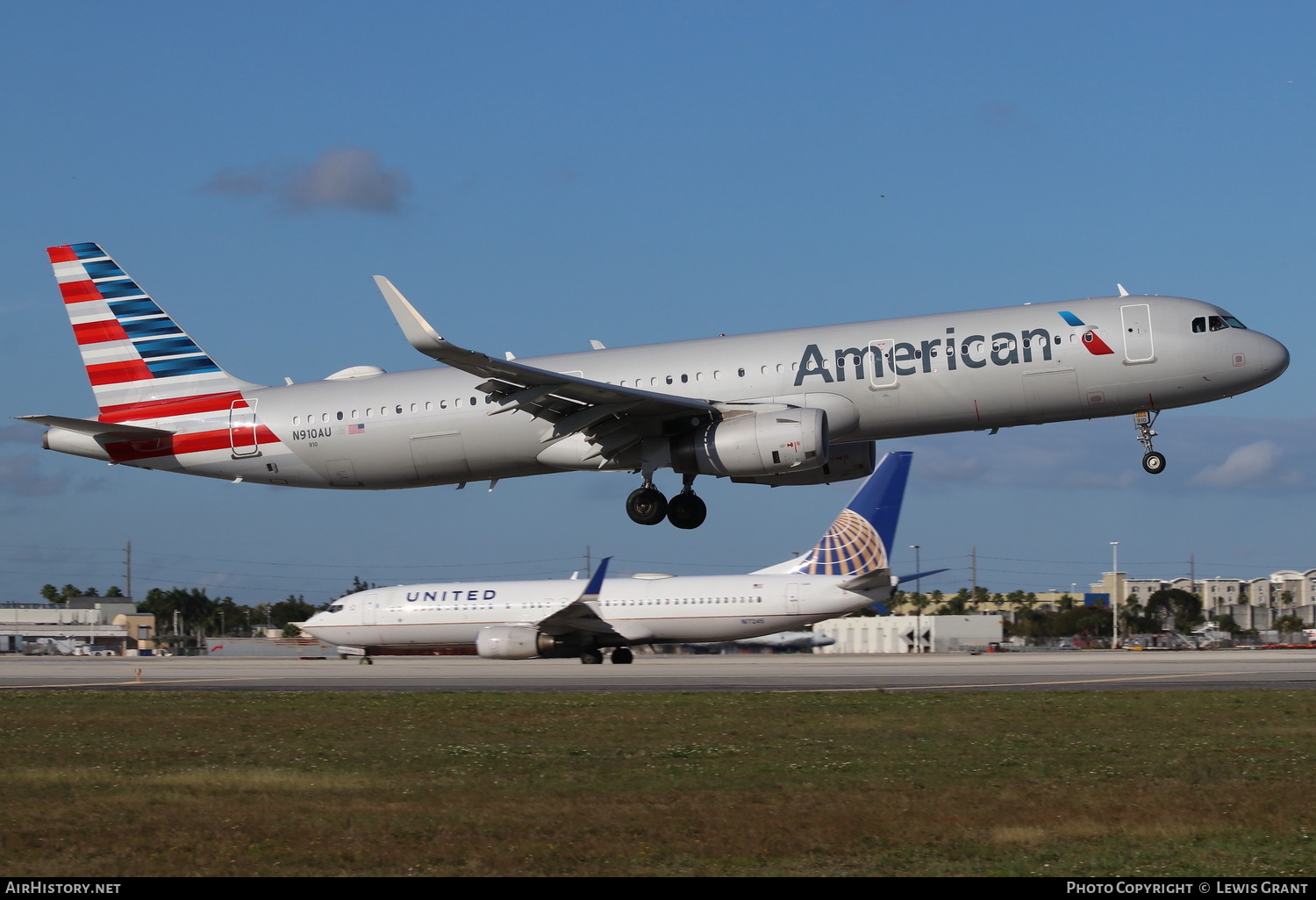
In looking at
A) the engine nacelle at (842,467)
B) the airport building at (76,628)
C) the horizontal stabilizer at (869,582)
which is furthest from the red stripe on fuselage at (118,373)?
the airport building at (76,628)

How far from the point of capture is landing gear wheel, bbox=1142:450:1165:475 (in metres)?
29.8

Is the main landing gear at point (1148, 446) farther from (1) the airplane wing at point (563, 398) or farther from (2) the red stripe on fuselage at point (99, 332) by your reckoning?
(2) the red stripe on fuselage at point (99, 332)

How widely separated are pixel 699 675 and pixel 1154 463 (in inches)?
890

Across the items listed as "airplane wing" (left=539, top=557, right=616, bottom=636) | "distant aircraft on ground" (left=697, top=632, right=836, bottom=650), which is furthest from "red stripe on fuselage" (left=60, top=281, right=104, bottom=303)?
"distant aircraft on ground" (left=697, top=632, right=836, bottom=650)

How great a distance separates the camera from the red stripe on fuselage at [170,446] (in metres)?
34.7

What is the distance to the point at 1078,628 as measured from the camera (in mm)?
172000

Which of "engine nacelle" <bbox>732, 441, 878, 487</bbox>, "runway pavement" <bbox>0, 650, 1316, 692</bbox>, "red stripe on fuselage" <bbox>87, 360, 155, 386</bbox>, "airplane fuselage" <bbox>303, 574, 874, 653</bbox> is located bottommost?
"runway pavement" <bbox>0, 650, 1316, 692</bbox>

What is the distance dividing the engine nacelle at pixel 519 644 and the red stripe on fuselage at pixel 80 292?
1032 inches

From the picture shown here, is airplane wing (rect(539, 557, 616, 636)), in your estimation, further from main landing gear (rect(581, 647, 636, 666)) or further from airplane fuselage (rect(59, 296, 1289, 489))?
airplane fuselage (rect(59, 296, 1289, 489))

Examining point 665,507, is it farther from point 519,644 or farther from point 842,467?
point 519,644

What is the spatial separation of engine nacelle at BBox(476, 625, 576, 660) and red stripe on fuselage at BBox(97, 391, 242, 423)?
25844 mm

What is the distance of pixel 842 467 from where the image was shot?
107ft

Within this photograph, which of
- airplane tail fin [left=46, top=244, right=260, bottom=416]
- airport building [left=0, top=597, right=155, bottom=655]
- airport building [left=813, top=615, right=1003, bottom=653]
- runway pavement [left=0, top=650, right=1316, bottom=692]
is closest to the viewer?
airplane tail fin [left=46, top=244, right=260, bottom=416]
